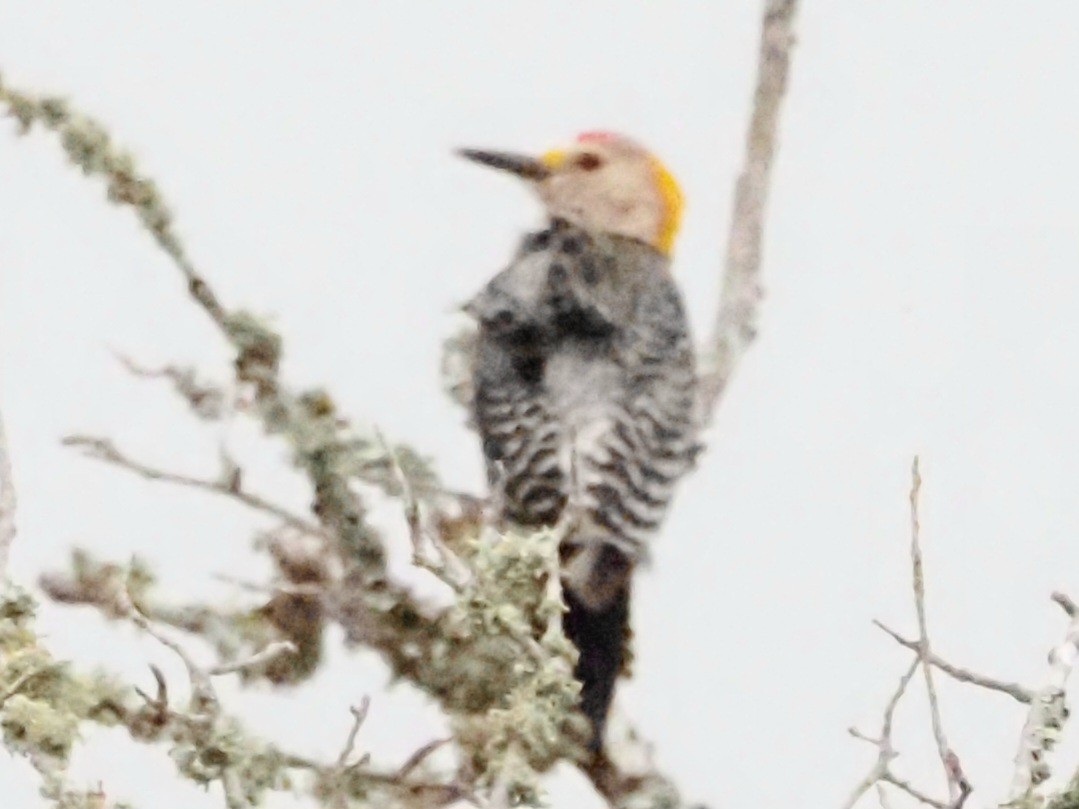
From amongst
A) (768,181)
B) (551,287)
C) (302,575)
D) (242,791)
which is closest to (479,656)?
(302,575)

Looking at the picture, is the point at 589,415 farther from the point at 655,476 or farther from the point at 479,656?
the point at 479,656

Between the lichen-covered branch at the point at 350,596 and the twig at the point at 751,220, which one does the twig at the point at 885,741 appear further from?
the twig at the point at 751,220

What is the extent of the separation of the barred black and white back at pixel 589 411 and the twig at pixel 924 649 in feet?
4.23

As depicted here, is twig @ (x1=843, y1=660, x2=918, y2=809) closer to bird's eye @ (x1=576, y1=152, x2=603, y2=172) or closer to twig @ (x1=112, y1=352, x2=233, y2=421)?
twig @ (x1=112, y1=352, x2=233, y2=421)

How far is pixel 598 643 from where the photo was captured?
4.72 meters

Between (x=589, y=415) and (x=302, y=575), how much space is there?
99 cm

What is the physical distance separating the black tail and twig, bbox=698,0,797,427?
2.26ft

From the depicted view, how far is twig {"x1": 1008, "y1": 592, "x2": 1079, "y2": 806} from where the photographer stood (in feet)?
10.2

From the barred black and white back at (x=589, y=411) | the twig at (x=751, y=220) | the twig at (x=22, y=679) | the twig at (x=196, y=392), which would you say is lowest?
the twig at (x=22, y=679)

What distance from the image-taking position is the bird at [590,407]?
15.6ft

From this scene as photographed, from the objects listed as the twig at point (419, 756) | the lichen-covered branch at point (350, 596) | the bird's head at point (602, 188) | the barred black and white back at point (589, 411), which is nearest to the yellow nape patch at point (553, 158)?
the bird's head at point (602, 188)

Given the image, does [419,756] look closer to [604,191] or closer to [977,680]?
[977,680]

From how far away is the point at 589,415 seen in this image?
5.01m

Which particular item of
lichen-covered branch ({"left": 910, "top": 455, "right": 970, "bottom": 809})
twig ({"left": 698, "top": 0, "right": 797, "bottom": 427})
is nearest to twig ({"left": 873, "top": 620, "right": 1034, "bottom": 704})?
lichen-covered branch ({"left": 910, "top": 455, "right": 970, "bottom": 809})
